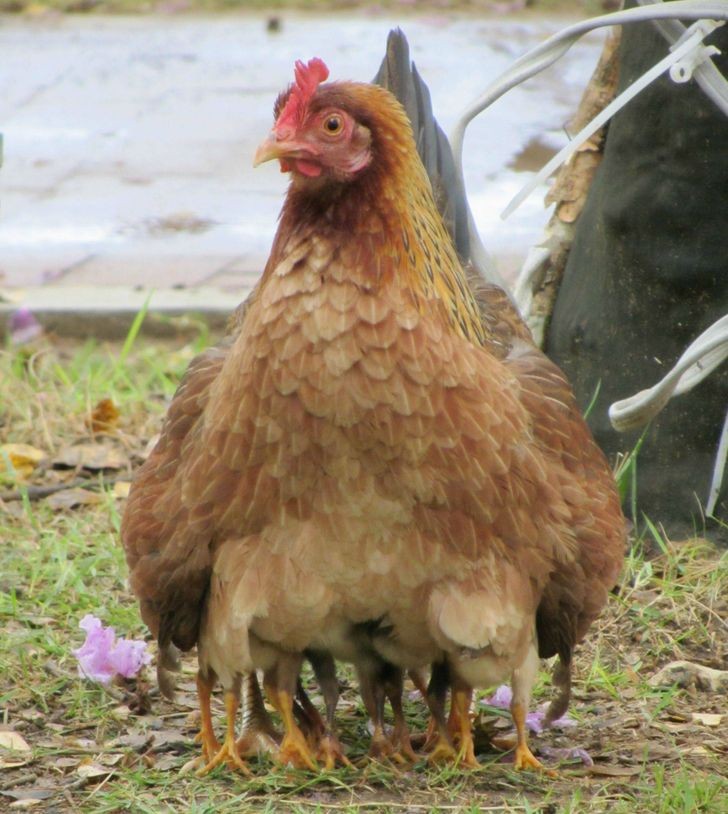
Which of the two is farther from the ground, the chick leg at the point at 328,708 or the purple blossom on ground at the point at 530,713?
the chick leg at the point at 328,708

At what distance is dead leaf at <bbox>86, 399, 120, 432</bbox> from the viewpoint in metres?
5.14

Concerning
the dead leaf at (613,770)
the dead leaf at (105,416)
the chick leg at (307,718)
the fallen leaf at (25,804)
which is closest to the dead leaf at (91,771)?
the fallen leaf at (25,804)

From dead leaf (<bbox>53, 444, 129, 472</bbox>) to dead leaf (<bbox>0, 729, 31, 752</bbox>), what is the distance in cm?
163

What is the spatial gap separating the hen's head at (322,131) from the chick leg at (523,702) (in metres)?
1.08

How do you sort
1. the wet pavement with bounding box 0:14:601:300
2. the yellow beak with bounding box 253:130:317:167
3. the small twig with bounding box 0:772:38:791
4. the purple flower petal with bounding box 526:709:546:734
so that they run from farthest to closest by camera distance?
the wet pavement with bounding box 0:14:601:300
the purple flower petal with bounding box 526:709:546:734
the small twig with bounding box 0:772:38:791
the yellow beak with bounding box 253:130:317:167

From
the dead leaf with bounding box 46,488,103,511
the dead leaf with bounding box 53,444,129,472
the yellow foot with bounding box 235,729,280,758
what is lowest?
the yellow foot with bounding box 235,729,280,758

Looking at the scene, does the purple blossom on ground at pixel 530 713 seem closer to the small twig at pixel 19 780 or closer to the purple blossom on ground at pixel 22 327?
the small twig at pixel 19 780

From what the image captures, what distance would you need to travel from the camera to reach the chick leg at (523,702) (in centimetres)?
308

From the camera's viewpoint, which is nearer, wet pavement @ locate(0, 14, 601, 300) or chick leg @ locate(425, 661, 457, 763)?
chick leg @ locate(425, 661, 457, 763)

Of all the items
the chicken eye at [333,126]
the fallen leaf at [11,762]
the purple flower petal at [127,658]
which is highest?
the chicken eye at [333,126]

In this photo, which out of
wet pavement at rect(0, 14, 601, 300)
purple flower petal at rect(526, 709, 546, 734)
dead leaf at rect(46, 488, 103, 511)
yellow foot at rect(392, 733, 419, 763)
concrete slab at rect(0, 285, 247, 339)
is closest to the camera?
yellow foot at rect(392, 733, 419, 763)

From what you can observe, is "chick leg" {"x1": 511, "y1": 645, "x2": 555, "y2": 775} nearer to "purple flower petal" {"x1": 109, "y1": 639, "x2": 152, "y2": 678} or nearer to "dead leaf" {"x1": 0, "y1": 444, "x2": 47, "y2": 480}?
"purple flower petal" {"x1": 109, "y1": 639, "x2": 152, "y2": 678}

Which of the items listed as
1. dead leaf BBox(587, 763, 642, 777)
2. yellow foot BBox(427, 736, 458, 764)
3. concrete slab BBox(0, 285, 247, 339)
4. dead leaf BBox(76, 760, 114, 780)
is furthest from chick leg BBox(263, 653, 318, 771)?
concrete slab BBox(0, 285, 247, 339)

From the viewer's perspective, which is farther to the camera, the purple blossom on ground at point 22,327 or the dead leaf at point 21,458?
the purple blossom on ground at point 22,327
